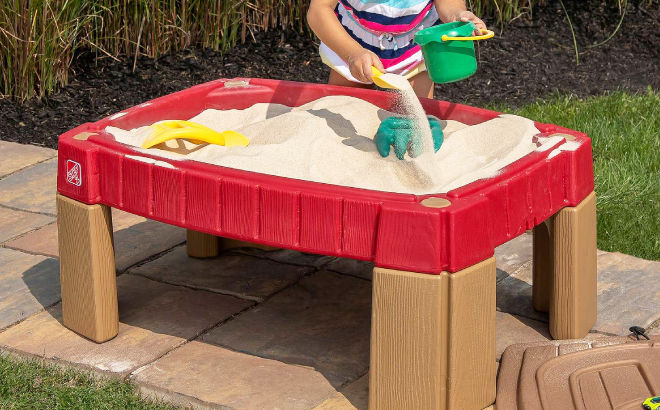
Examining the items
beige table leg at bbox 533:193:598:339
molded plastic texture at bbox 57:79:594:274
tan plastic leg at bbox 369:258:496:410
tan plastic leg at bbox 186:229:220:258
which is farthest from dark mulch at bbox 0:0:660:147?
tan plastic leg at bbox 369:258:496:410

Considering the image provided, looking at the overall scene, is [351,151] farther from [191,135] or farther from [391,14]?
[391,14]

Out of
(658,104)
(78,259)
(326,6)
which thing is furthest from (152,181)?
(658,104)

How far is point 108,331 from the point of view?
2.77m

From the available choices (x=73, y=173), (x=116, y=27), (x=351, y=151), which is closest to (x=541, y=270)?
(x=351, y=151)

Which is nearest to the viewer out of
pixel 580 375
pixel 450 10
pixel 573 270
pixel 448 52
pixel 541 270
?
pixel 580 375

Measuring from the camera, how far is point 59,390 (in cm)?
250

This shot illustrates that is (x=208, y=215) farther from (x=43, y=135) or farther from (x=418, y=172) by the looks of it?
(x=43, y=135)

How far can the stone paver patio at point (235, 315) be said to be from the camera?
2557 mm

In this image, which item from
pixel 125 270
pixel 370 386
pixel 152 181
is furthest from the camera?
pixel 125 270

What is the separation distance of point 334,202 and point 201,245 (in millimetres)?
1098

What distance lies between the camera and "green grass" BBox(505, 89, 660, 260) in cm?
338

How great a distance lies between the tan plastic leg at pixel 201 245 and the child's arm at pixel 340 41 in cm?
74

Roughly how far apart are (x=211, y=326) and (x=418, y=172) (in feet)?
2.41

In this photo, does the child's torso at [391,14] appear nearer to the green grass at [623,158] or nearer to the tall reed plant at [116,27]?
the green grass at [623,158]
